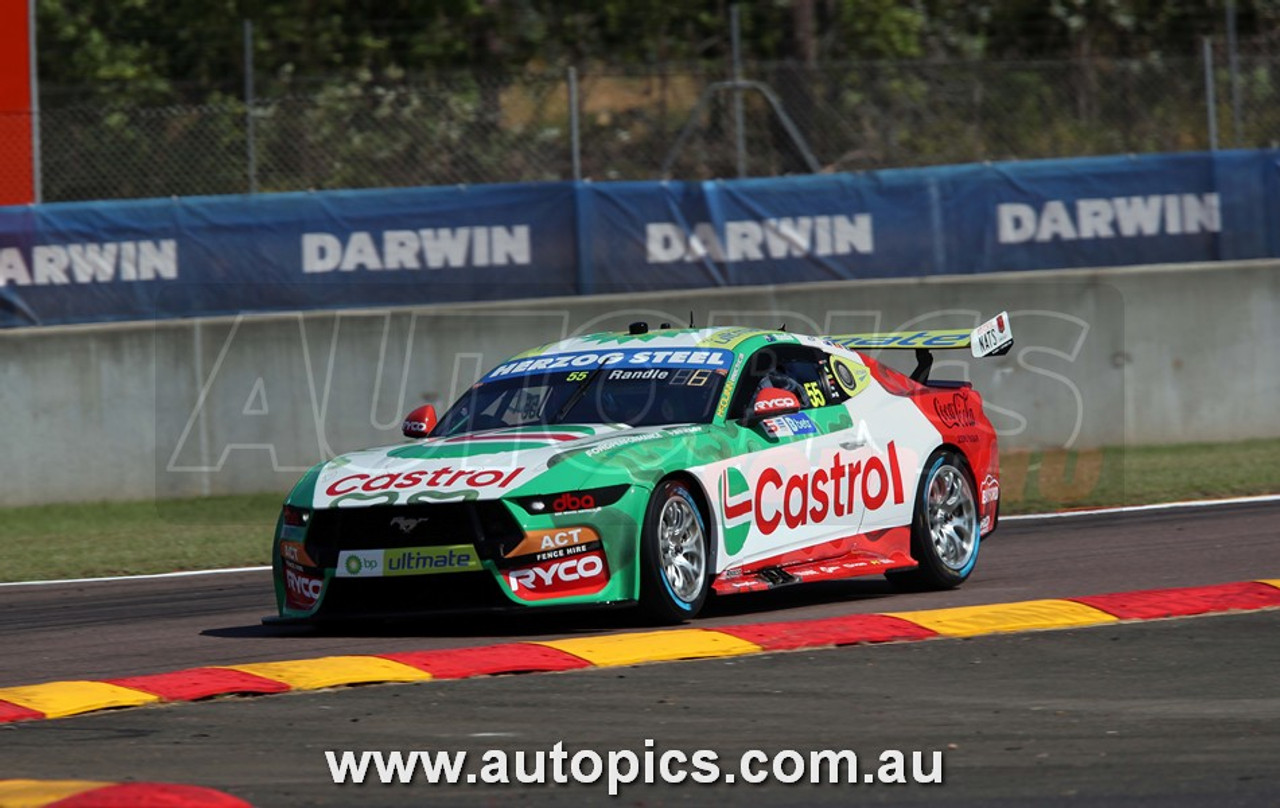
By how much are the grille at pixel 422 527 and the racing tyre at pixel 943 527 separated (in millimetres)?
2631

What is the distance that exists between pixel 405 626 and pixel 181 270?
8671 mm

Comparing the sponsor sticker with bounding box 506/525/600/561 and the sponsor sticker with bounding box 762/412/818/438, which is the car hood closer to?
the sponsor sticker with bounding box 506/525/600/561

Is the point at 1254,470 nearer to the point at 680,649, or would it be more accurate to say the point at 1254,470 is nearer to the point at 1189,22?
the point at 680,649

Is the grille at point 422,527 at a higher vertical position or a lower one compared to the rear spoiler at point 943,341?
lower

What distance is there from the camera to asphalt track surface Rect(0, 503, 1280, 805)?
5906mm

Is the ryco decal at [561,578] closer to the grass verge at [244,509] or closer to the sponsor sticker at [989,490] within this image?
the sponsor sticker at [989,490]

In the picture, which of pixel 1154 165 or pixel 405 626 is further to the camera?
pixel 1154 165

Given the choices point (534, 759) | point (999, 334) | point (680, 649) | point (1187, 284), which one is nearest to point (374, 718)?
point (534, 759)

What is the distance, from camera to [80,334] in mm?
16672

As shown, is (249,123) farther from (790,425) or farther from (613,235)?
(790,425)

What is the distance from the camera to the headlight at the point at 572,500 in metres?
8.81

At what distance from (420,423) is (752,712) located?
362 cm

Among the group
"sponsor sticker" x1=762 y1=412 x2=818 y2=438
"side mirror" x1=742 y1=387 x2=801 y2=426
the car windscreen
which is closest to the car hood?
the car windscreen

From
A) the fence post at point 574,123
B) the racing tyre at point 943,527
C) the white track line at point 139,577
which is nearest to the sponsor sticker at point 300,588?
the racing tyre at point 943,527
